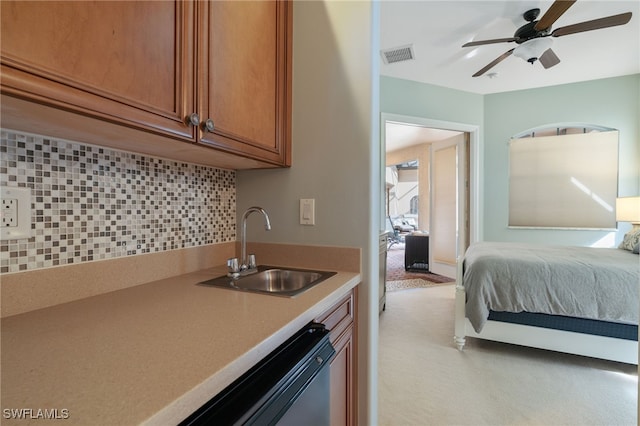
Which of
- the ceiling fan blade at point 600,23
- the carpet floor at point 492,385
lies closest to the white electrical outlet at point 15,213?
the carpet floor at point 492,385

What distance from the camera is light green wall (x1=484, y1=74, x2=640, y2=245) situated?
3691mm

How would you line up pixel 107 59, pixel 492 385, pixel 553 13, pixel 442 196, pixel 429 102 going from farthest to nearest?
pixel 442 196, pixel 429 102, pixel 553 13, pixel 492 385, pixel 107 59

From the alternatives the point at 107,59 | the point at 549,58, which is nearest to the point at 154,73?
the point at 107,59

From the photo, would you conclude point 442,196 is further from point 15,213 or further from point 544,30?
point 15,213

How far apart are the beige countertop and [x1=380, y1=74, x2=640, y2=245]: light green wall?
3404mm

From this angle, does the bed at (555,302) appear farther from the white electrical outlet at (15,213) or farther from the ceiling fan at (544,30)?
the white electrical outlet at (15,213)

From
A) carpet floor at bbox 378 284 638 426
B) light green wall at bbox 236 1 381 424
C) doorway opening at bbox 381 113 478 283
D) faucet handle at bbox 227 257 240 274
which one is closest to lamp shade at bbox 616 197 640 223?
doorway opening at bbox 381 113 478 283

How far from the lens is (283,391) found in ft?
2.02

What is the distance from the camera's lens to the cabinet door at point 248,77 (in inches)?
36.6

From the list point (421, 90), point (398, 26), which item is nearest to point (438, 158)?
point (421, 90)

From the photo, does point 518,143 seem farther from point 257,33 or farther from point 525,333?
point 257,33

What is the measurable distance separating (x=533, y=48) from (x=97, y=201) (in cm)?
340

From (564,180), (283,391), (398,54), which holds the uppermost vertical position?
(398,54)

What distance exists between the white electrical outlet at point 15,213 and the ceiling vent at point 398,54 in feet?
10.4
